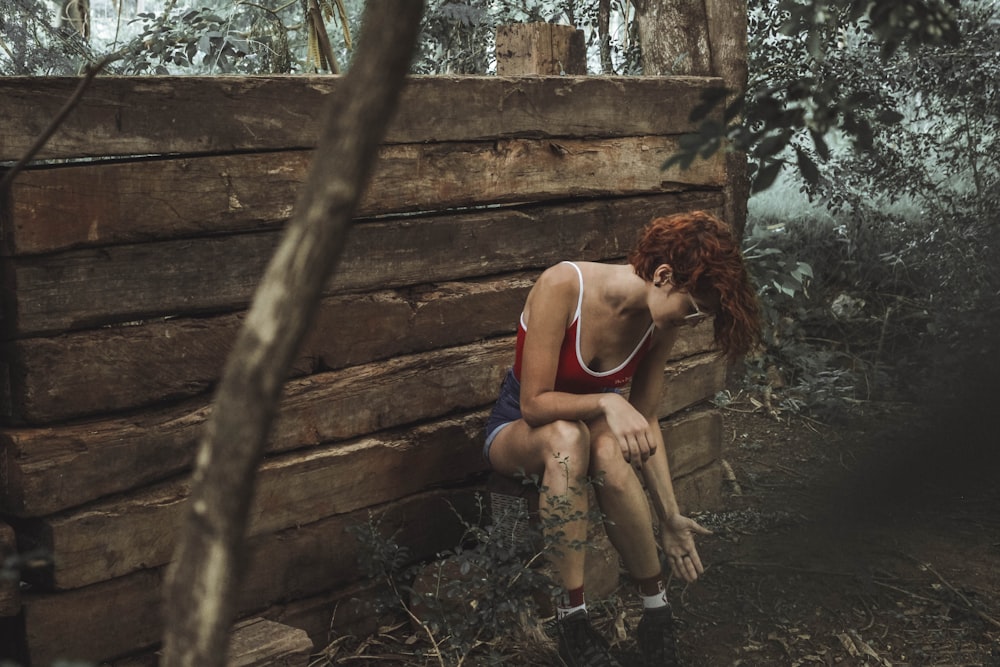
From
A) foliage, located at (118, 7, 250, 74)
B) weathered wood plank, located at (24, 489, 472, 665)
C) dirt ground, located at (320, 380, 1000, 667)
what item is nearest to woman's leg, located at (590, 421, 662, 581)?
dirt ground, located at (320, 380, 1000, 667)

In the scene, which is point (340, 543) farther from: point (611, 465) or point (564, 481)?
point (611, 465)

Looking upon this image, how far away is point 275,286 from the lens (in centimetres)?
121

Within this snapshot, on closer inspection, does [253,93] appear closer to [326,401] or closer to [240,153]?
[240,153]

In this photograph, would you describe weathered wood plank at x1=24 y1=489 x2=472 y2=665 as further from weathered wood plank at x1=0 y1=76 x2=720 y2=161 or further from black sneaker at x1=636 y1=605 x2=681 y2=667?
weathered wood plank at x1=0 y1=76 x2=720 y2=161

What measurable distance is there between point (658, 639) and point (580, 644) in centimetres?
29

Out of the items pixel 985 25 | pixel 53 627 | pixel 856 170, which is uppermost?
pixel 985 25

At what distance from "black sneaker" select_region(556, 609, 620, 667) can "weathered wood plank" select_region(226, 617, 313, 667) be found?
0.81m

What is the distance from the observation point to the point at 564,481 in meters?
3.32

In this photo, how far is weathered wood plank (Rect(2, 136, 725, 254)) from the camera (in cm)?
263

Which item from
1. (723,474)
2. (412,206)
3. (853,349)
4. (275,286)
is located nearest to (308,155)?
(412,206)

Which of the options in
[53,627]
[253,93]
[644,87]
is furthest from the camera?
[644,87]

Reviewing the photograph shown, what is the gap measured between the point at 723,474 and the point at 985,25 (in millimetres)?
4026

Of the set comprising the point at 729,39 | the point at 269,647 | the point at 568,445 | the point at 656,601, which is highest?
the point at 729,39

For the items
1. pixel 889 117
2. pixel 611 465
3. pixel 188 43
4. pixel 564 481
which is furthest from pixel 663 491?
pixel 188 43
